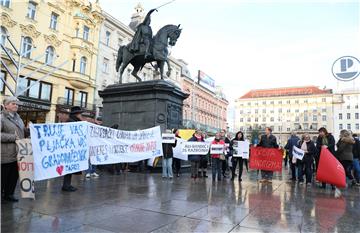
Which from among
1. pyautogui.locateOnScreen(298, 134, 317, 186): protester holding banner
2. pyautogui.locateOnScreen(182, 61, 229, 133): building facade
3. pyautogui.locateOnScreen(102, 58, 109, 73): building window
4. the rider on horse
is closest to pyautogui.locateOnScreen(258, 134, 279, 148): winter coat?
pyautogui.locateOnScreen(298, 134, 317, 186): protester holding banner

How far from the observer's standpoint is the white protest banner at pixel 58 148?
17.3 feet

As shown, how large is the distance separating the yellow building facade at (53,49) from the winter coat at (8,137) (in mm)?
25307

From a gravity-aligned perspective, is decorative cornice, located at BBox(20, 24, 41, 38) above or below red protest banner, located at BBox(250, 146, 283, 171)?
above

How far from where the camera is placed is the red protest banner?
965cm

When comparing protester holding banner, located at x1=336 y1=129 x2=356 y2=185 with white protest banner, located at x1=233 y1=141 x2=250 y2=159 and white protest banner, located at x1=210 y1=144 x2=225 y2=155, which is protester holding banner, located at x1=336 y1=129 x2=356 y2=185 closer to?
white protest banner, located at x1=233 y1=141 x2=250 y2=159

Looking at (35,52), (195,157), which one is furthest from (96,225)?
(35,52)

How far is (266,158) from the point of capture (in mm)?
9797

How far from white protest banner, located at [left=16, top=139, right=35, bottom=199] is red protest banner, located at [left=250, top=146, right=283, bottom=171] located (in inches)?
287

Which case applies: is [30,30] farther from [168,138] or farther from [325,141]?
[325,141]

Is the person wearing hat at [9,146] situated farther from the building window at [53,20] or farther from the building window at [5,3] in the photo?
the building window at [53,20]

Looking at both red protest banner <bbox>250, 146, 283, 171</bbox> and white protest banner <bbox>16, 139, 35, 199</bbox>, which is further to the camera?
red protest banner <bbox>250, 146, 283, 171</bbox>

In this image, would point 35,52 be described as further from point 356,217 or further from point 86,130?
point 356,217

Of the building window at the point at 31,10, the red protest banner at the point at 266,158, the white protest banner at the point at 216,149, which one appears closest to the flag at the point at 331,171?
the red protest banner at the point at 266,158

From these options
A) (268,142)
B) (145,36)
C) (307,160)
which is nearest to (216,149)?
(268,142)
